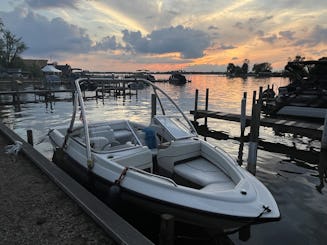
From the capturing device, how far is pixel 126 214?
555cm

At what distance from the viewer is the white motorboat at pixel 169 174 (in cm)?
448

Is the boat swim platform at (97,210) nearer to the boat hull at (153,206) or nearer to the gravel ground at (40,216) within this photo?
the gravel ground at (40,216)

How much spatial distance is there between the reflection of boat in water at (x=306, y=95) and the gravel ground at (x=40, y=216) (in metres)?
17.6

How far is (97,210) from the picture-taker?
437 cm

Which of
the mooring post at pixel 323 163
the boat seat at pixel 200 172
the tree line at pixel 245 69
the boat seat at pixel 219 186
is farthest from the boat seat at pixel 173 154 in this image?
the tree line at pixel 245 69

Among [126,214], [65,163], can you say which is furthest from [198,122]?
[126,214]

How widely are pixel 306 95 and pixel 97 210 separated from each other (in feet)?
61.5

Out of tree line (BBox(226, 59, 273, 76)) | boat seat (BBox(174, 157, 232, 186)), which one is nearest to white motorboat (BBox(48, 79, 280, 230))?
boat seat (BBox(174, 157, 232, 186))

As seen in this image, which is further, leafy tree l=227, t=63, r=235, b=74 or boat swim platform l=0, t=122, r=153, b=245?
leafy tree l=227, t=63, r=235, b=74

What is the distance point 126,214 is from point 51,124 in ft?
46.0

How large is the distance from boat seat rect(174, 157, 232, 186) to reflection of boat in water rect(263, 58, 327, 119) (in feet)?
47.8

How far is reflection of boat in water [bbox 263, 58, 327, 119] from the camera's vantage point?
18.2 metres

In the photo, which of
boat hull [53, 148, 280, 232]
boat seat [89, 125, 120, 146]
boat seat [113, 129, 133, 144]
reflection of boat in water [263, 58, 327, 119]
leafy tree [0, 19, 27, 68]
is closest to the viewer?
boat hull [53, 148, 280, 232]

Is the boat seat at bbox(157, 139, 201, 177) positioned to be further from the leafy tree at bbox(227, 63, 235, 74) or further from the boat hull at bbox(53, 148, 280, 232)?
the leafy tree at bbox(227, 63, 235, 74)
